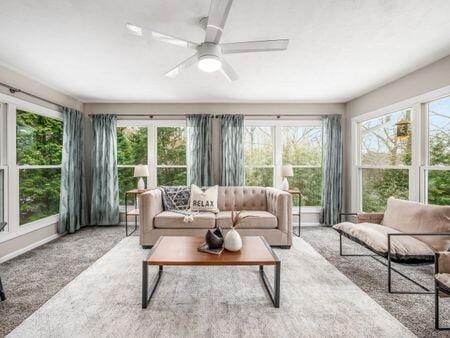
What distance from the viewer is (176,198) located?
3.96 metres

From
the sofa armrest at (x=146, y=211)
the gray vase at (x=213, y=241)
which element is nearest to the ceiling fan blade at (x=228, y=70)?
the gray vase at (x=213, y=241)

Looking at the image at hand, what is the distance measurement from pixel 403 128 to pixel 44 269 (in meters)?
5.04

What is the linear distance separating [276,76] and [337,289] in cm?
273

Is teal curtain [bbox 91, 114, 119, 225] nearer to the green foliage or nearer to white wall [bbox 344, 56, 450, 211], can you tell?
the green foliage

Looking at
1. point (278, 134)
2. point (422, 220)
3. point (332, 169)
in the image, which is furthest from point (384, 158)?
point (278, 134)

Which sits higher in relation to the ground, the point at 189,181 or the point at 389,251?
the point at 189,181

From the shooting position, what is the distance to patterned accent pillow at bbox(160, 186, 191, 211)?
388cm

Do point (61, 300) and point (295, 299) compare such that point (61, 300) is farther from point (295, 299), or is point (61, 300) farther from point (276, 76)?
point (276, 76)

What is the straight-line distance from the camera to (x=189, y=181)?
4.81 metres

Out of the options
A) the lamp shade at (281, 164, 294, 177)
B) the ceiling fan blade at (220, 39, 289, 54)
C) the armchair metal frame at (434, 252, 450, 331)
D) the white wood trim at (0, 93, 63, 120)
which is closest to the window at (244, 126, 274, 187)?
the lamp shade at (281, 164, 294, 177)

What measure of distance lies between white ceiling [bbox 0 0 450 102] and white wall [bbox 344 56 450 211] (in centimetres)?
13

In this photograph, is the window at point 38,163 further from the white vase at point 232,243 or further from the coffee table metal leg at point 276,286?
the coffee table metal leg at point 276,286

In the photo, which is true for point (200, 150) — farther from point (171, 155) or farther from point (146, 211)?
point (146, 211)

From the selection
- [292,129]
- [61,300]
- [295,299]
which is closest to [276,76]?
[292,129]
